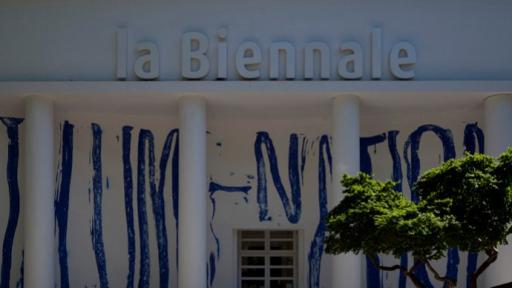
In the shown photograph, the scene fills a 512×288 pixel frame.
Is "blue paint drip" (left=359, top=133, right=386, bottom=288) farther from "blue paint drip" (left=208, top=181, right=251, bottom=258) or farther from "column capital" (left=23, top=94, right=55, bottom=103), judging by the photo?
"column capital" (left=23, top=94, right=55, bottom=103)

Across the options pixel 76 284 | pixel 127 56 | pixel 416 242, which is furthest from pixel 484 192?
pixel 76 284

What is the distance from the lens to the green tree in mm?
11547

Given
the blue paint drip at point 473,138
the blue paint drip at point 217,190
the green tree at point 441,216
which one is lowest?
the green tree at point 441,216

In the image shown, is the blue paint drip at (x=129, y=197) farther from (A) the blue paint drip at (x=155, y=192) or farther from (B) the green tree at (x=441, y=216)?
(B) the green tree at (x=441, y=216)

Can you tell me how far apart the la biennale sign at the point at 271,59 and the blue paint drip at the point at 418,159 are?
9.93ft

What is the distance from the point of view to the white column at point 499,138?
18844mm

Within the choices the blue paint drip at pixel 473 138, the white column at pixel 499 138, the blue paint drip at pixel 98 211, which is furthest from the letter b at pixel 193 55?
the blue paint drip at pixel 473 138

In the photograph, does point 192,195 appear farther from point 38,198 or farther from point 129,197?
point 38,198

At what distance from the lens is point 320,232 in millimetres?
21938

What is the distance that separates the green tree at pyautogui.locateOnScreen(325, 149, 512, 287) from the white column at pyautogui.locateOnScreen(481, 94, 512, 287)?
692 cm

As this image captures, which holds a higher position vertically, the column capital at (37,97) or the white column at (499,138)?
the column capital at (37,97)

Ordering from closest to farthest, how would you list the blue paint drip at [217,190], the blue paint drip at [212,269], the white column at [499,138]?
the white column at [499,138] < the blue paint drip at [212,269] < the blue paint drip at [217,190]

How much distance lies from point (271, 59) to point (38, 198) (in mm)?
6147

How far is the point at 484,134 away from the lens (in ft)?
65.6
